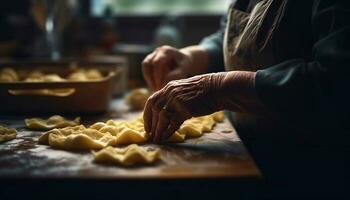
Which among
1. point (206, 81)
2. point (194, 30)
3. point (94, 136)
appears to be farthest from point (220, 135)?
point (194, 30)

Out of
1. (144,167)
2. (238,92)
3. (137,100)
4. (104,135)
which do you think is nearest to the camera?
(144,167)

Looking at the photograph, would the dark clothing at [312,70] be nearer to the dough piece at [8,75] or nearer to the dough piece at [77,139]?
the dough piece at [77,139]

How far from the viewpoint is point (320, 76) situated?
1.05m

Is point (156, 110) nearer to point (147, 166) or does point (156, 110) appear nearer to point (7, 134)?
point (147, 166)

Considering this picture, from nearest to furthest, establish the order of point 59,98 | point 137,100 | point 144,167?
point 144,167
point 59,98
point 137,100

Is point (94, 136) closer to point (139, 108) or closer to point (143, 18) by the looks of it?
point (139, 108)

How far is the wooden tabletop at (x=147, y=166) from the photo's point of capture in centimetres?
95

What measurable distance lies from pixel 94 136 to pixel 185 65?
0.57 metres

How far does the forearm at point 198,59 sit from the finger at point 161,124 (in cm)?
56

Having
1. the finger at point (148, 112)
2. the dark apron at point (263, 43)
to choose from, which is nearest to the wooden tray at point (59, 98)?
the finger at point (148, 112)

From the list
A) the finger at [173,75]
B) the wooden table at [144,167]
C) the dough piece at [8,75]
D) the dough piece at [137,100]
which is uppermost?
the dough piece at [8,75]

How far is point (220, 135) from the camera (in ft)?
4.36

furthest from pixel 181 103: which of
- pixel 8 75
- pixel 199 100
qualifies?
pixel 8 75

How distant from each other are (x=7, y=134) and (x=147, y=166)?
500 millimetres
